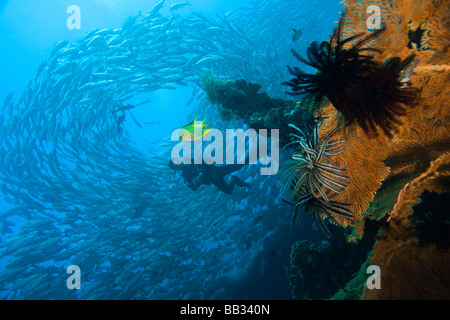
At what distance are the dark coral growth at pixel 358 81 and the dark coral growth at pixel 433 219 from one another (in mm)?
1474

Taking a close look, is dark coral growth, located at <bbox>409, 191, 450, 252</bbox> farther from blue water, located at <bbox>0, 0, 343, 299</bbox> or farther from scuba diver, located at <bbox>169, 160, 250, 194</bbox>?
blue water, located at <bbox>0, 0, 343, 299</bbox>

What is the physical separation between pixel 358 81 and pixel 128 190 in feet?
45.8

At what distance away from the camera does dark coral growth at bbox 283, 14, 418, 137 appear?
1.92 m

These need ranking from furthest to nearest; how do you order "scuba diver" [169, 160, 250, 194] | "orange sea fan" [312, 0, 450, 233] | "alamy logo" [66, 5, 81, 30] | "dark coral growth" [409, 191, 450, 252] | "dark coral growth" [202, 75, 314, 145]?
"scuba diver" [169, 160, 250, 194], "alamy logo" [66, 5, 81, 30], "dark coral growth" [202, 75, 314, 145], "dark coral growth" [409, 191, 450, 252], "orange sea fan" [312, 0, 450, 233]

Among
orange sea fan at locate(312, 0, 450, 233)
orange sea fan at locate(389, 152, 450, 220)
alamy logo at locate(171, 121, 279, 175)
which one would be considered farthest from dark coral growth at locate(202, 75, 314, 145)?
orange sea fan at locate(389, 152, 450, 220)

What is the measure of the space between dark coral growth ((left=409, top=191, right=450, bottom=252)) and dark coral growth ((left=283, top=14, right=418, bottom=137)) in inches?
58.0

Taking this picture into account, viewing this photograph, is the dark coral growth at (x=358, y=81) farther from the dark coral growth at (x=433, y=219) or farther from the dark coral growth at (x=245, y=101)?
the dark coral growth at (x=245, y=101)

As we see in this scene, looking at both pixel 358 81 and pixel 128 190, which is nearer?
pixel 358 81

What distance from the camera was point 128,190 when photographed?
1352 cm

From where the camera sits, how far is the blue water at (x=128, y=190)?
1187 cm

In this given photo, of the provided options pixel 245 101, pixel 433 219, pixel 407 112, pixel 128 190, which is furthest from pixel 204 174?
pixel 128 190

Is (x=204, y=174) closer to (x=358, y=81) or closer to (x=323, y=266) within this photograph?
(x=323, y=266)
